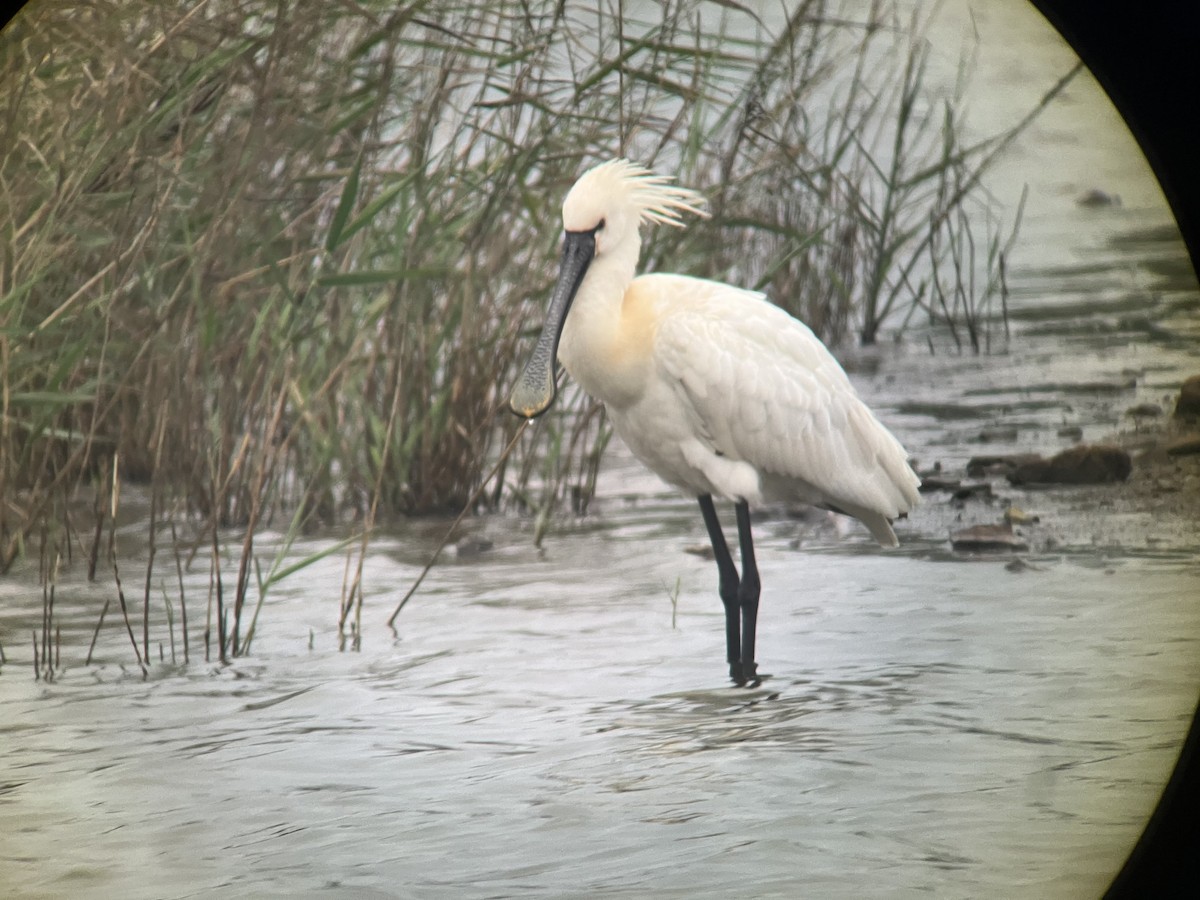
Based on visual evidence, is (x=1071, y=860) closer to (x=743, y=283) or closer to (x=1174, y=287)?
(x=1174, y=287)

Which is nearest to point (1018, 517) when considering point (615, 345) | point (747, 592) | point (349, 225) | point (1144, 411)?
point (1144, 411)

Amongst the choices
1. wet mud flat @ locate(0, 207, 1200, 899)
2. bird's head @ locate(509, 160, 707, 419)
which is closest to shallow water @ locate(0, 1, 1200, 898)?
wet mud flat @ locate(0, 207, 1200, 899)

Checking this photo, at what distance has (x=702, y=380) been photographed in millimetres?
2803

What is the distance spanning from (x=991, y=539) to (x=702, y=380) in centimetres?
57

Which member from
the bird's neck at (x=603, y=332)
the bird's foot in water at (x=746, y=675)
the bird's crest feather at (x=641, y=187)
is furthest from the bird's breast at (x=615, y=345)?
the bird's foot in water at (x=746, y=675)

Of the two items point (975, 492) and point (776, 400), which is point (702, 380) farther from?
point (975, 492)

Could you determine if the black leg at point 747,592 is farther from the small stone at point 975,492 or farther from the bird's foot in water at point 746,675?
the small stone at point 975,492

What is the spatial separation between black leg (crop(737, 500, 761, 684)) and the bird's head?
14.3 inches

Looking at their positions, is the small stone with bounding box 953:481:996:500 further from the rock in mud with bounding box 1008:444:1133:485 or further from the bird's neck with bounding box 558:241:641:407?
the bird's neck with bounding box 558:241:641:407

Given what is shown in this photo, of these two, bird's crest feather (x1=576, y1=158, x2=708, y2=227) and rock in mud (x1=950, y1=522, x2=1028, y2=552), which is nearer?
rock in mud (x1=950, y1=522, x2=1028, y2=552)

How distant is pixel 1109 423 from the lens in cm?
238

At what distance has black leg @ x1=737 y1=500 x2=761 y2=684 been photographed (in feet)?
8.14

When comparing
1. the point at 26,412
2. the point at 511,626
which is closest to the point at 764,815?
the point at 511,626

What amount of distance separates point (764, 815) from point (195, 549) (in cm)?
98
